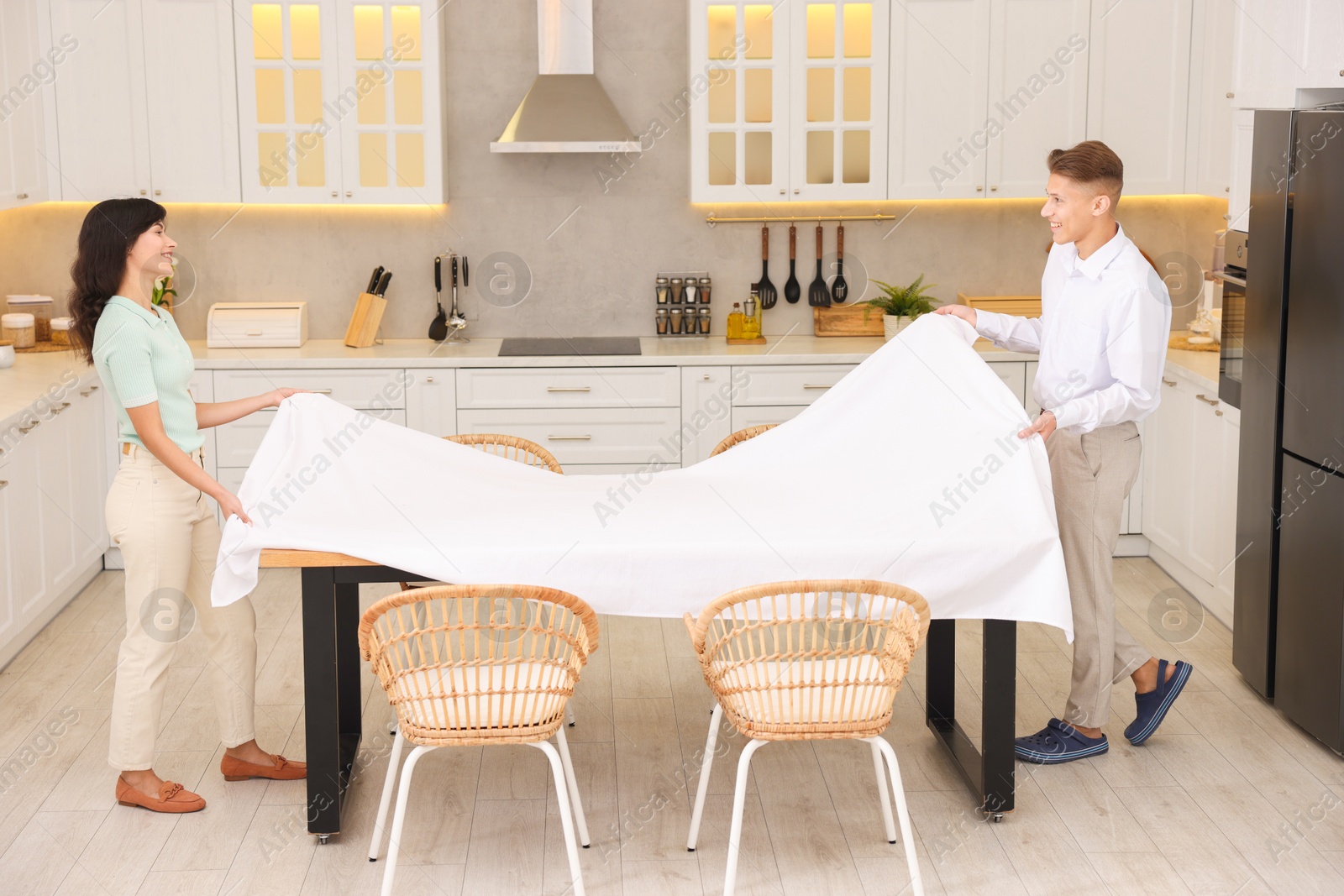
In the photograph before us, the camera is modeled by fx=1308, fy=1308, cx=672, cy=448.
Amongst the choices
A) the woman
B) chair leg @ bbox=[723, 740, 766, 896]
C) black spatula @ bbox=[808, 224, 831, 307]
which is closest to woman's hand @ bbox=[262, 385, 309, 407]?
the woman

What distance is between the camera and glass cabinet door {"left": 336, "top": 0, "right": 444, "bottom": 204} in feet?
16.7

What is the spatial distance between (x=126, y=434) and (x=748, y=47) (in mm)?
3006

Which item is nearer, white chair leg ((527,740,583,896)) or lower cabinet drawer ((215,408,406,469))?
white chair leg ((527,740,583,896))

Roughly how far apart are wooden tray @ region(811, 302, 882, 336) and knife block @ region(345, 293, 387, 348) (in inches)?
72.9

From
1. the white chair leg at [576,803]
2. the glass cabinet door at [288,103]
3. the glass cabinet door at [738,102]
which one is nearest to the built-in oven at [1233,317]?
the glass cabinet door at [738,102]

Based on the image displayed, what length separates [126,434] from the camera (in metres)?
3.14

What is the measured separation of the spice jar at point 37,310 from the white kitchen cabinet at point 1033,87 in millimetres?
3820

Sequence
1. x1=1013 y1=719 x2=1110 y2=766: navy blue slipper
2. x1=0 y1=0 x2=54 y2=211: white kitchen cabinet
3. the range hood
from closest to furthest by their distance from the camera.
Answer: x1=1013 y1=719 x2=1110 y2=766: navy blue slipper < x1=0 y1=0 x2=54 y2=211: white kitchen cabinet < the range hood

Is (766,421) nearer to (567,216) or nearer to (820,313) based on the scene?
(820,313)

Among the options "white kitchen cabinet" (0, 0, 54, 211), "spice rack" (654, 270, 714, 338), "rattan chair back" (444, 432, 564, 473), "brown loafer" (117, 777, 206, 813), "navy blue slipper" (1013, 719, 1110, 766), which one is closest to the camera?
"brown loafer" (117, 777, 206, 813)

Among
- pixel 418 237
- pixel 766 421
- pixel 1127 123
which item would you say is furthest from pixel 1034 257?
pixel 418 237

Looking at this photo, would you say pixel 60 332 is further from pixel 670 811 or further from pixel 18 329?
pixel 670 811

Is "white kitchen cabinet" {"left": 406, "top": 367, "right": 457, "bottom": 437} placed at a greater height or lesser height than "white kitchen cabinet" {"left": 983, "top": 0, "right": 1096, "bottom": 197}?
lesser

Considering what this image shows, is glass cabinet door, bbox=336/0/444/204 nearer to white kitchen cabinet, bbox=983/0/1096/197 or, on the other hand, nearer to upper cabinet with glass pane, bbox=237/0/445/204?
upper cabinet with glass pane, bbox=237/0/445/204
